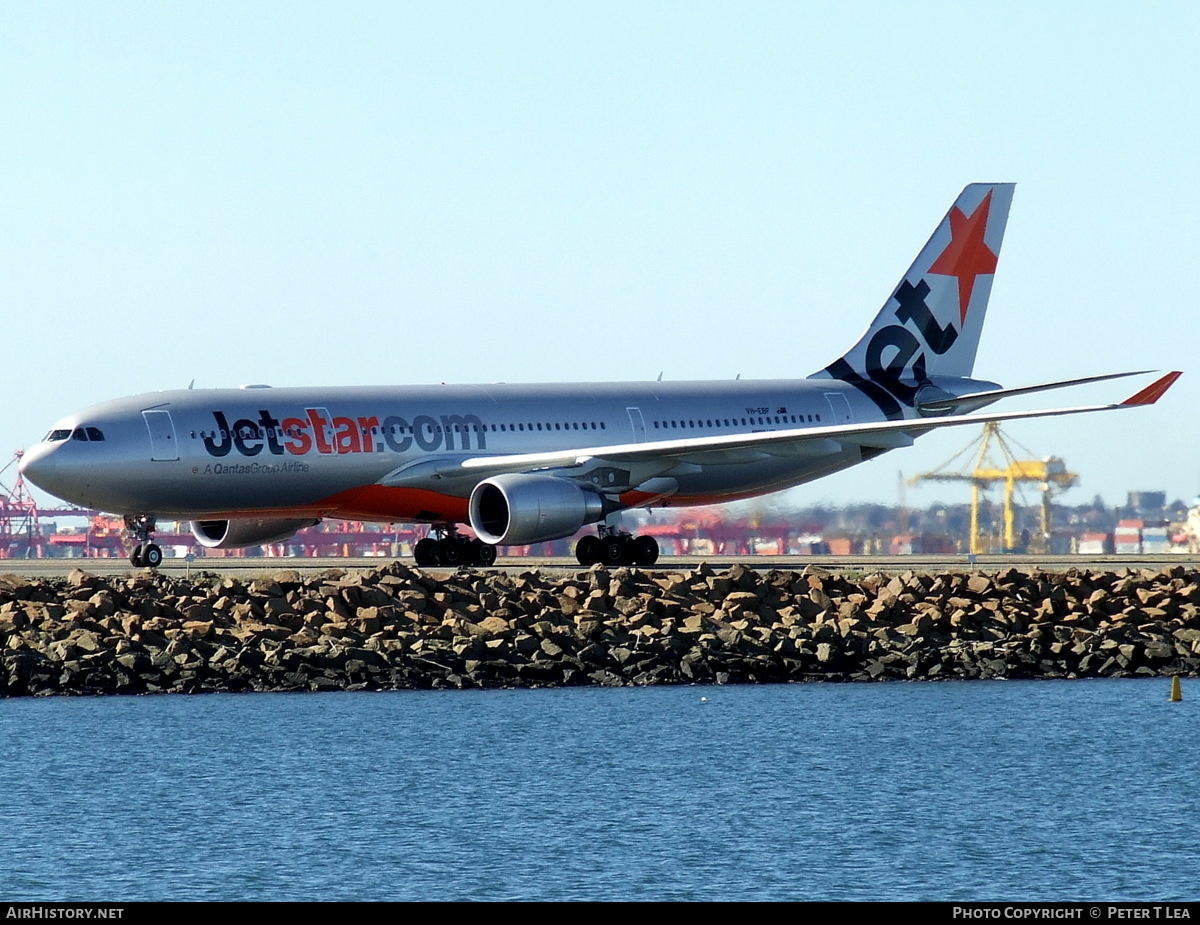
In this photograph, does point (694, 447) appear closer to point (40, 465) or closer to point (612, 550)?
point (612, 550)

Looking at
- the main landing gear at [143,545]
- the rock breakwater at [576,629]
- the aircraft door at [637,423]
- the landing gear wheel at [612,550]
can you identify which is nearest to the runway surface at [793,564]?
the main landing gear at [143,545]

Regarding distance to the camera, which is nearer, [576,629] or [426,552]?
[576,629]

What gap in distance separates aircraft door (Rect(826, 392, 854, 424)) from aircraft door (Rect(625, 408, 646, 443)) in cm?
483

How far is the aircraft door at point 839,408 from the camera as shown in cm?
4744

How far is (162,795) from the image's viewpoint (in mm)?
23891

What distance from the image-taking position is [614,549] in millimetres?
43344

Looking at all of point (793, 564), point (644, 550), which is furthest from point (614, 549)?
point (793, 564)

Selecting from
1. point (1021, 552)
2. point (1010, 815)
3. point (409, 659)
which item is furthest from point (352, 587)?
point (1021, 552)

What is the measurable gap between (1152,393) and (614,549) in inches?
430

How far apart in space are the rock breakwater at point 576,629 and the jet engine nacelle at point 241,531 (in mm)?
5307

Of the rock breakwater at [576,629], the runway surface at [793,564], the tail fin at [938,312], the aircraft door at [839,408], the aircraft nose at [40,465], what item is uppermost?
the tail fin at [938,312]

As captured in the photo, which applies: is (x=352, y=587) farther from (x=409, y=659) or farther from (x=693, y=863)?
(x=693, y=863)

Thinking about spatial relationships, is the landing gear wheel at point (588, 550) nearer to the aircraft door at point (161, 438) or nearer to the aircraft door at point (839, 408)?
the aircraft door at point (839, 408)

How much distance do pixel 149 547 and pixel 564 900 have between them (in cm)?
2477
